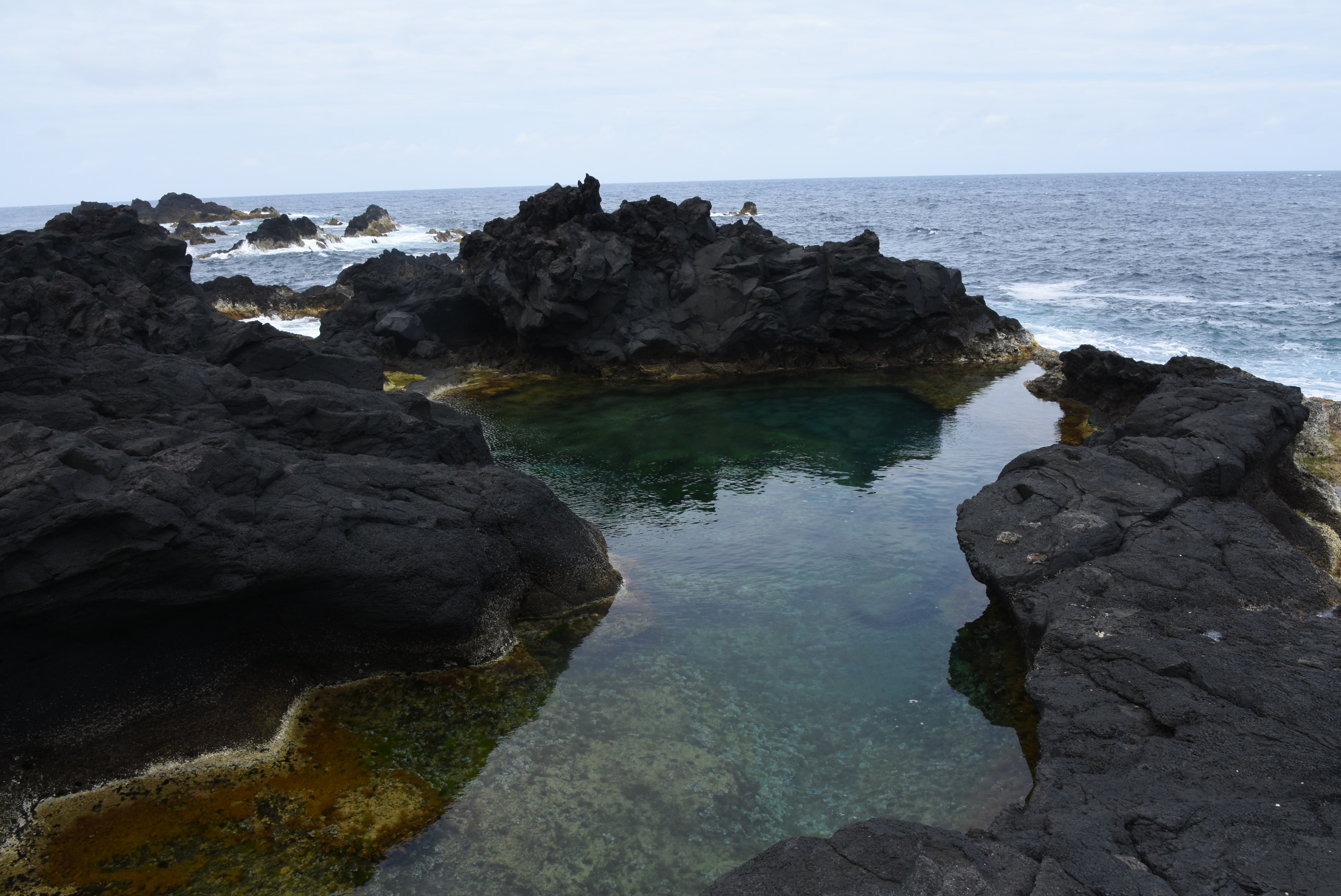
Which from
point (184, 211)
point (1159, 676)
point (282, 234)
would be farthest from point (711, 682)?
point (184, 211)

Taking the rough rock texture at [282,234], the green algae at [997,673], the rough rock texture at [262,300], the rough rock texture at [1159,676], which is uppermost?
the rough rock texture at [282,234]

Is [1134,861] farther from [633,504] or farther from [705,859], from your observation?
[633,504]

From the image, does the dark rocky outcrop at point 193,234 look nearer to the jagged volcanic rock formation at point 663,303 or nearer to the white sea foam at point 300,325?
the white sea foam at point 300,325

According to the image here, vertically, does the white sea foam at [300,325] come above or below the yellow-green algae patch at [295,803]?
above

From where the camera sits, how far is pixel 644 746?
12.7 meters

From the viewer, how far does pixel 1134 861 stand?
7.82 m

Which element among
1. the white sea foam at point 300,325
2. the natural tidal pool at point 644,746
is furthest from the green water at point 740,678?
the white sea foam at point 300,325

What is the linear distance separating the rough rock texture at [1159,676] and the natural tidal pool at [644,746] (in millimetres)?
1783

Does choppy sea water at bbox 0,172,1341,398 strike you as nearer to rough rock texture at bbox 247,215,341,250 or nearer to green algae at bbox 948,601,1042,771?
rough rock texture at bbox 247,215,341,250

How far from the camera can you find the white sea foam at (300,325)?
44.2m

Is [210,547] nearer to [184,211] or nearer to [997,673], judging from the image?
[997,673]

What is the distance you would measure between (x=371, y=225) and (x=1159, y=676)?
122476 millimetres

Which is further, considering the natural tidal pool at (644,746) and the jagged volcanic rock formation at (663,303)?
the jagged volcanic rock formation at (663,303)

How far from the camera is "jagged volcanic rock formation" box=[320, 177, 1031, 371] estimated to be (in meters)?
36.4
